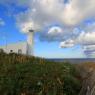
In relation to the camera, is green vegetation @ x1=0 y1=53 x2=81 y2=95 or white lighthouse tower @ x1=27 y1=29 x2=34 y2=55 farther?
white lighthouse tower @ x1=27 y1=29 x2=34 y2=55

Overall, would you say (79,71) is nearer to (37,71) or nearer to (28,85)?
(37,71)

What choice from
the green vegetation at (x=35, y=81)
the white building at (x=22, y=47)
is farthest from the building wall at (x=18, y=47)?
the green vegetation at (x=35, y=81)

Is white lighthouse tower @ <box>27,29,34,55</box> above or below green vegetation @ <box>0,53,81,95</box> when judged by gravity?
above

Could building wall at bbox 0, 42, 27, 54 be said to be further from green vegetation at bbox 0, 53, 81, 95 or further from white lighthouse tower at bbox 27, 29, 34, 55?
green vegetation at bbox 0, 53, 81, 95

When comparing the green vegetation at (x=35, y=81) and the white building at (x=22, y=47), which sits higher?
the white building at (x=22, y=47)

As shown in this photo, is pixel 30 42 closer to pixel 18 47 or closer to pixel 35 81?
pixel 18 47

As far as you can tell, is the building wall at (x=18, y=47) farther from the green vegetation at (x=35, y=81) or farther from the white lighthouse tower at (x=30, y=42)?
the green vegetation at (x=35, y=81)

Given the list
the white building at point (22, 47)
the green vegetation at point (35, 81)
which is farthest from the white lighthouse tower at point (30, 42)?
the green vegetation at point (35, 81)

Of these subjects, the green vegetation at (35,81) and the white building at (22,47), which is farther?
the white building at (22,47)

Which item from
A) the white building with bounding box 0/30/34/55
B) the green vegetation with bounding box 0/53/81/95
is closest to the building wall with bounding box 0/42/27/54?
the white building with bounding box 0/30/34/55

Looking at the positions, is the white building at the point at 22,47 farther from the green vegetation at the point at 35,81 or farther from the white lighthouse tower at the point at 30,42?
the green vegetation at the point at 35,81

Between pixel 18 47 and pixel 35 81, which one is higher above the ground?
pixel 18 47

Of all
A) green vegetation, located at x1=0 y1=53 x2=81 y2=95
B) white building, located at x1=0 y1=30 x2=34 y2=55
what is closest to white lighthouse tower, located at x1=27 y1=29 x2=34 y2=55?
white building, located at x1=0 y1=30 x2=34 y2=55

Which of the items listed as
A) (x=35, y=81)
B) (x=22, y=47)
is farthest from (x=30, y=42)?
(x=35, y=81)
